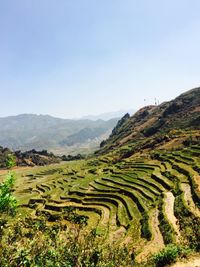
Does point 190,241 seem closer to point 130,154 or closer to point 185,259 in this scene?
point 185,259

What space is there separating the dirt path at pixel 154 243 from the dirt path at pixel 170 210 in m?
1.76

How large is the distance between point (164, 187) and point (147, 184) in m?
4.87

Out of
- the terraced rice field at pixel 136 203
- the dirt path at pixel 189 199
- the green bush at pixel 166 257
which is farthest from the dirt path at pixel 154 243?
the dirt path at pixel 189 199

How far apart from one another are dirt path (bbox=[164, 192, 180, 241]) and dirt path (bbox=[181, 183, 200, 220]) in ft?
6.84

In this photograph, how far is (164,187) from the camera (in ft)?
192

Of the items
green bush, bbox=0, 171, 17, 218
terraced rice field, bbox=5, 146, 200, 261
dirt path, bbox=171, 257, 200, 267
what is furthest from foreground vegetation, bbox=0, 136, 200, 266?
dirt path, bbox=171, 257, 200, 267

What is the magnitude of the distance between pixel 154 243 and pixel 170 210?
9.65 meters

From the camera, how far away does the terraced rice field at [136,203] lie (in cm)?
4100

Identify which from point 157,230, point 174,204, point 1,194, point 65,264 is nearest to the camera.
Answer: point 1,194

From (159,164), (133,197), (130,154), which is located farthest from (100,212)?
(130,154)

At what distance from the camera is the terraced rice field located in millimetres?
41000

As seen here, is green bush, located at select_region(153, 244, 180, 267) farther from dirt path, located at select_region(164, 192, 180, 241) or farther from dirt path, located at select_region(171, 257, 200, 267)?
dirt path, located at select_region(164, 192, 180, 241)

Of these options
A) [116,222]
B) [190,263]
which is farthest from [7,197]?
[116,222]

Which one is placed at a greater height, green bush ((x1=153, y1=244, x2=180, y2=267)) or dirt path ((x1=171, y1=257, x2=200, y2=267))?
green bush ((x1=153, y1=244, x2=180, y2=267))
